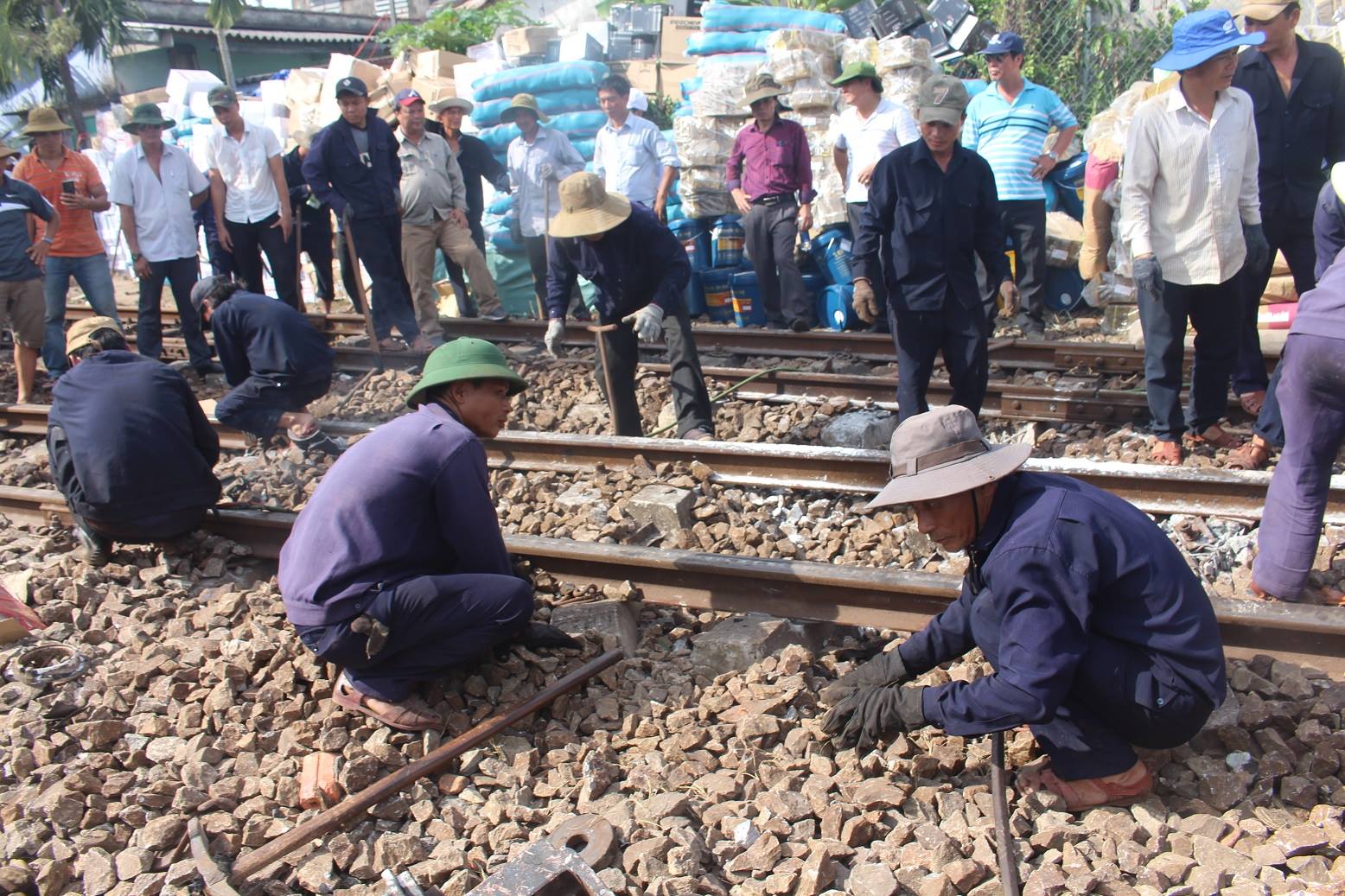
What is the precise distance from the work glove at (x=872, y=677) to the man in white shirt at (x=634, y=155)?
6495 millimetres

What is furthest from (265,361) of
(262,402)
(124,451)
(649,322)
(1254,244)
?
(1254,244)

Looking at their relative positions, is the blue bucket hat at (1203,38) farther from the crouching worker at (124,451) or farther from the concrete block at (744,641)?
the crouching worker at (124,451)

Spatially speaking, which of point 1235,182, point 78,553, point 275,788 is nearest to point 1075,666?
point 275,788

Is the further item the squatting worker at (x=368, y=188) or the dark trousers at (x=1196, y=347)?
the squatting worker at (x=368, y=188)

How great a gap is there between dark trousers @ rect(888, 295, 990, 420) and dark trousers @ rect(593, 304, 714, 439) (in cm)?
115

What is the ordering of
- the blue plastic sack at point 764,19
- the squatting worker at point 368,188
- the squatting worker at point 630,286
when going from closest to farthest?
the squatting worker at point 630,286 → the squatting worker at point 368,188 → the blue plastic sack at point 764,19

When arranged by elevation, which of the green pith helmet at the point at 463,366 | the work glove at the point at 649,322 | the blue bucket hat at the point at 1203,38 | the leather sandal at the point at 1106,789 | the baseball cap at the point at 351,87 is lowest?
the leather sandal at the point at 1106,789

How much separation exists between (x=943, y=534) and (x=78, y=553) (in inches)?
167

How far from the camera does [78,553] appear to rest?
16.8 ft

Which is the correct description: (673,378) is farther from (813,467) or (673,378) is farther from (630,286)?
(813,467)

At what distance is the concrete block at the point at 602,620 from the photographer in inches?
162

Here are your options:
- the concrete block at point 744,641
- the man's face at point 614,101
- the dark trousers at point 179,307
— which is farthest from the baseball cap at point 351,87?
the concrete block at point 744,641

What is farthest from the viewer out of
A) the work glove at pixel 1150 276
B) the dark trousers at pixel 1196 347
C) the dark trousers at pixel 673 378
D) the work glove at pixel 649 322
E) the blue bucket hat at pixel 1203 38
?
the dark trousers at pixel 673 378

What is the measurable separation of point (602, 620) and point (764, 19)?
28.9 feet
